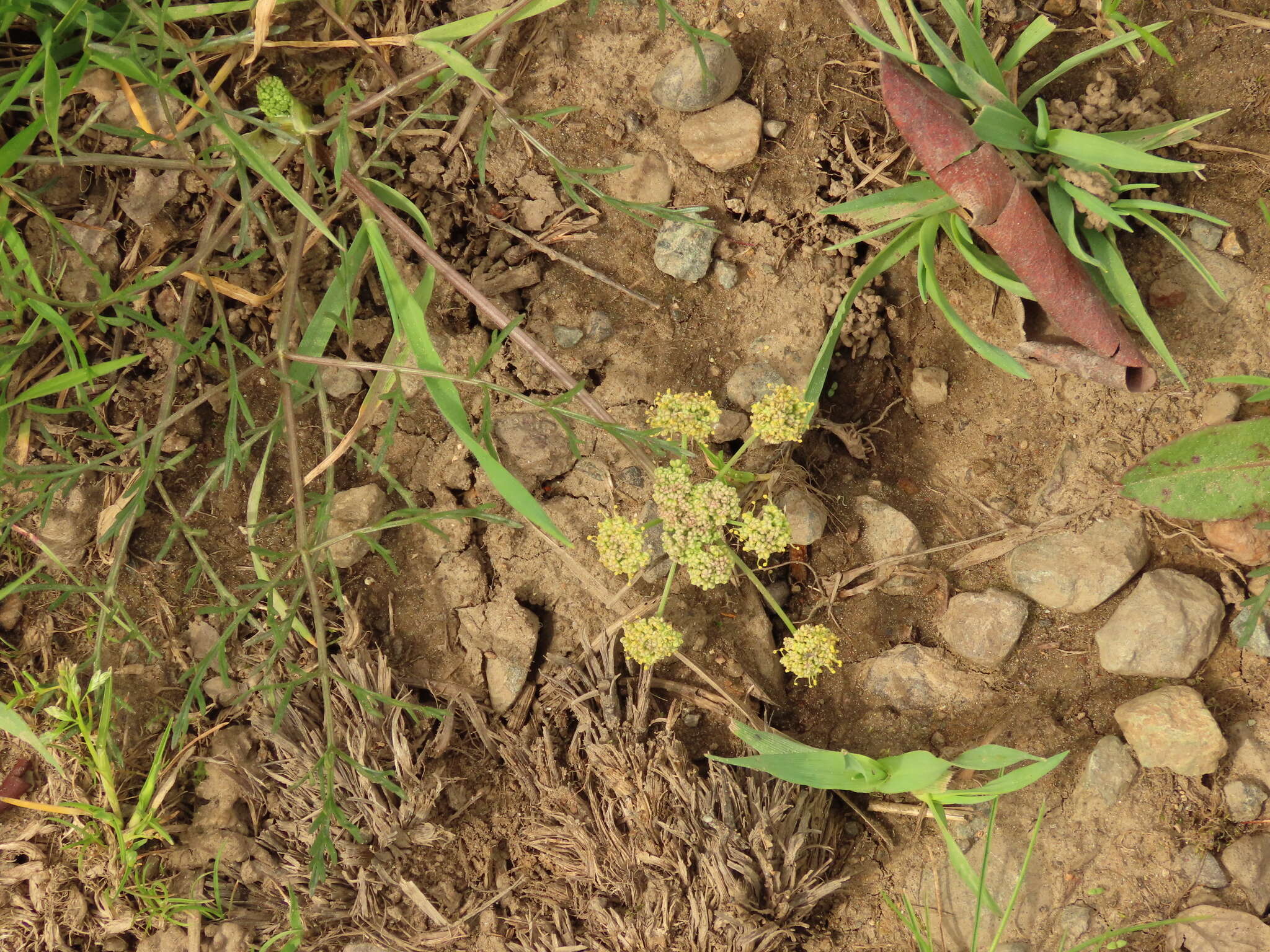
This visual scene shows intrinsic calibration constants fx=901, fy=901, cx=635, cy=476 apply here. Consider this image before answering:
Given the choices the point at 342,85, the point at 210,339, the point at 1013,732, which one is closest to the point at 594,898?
the point at 1013,732

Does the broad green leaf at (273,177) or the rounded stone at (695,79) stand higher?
the rounded stone at (695,79)

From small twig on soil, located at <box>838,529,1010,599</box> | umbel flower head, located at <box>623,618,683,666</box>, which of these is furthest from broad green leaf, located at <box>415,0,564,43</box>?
small twig on soil, located at <box>838,529,1010,599</box>

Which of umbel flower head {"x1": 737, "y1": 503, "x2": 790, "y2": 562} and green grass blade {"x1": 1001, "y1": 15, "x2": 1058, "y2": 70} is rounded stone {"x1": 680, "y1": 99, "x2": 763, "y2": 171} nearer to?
green grass blade {"x1": 1001, "y1": 15, "x2": 1058, "y2": 70}

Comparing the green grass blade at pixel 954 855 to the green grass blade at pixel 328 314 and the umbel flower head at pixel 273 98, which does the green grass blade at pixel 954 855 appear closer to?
the green grass blade at pixel 328 314

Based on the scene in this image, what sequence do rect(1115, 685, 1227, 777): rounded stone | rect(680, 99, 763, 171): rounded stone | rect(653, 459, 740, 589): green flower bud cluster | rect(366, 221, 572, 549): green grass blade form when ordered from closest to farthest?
1. rect(366, 221, 572, 549): green grass blade
2. rect(653, 459, 740, 589): green flower bud cluster
3. rect(1115, 685, 1227, 777): rounded stone
4. rect(680, 99, 763, 171): rounded stone

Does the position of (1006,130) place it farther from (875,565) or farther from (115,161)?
(115,161)

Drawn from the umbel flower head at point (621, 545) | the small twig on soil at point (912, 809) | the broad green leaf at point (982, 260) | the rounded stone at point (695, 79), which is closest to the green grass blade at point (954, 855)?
the small twig on soil at point (912, 809)
